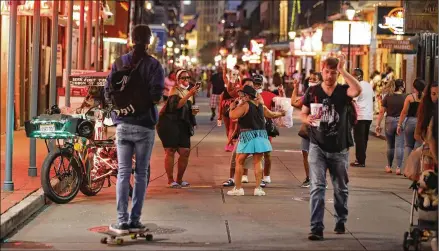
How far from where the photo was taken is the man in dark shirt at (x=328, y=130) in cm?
1007

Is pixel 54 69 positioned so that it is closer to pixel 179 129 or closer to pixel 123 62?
pixel 179 129

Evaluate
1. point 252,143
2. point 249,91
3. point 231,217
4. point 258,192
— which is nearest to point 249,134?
point 252,143

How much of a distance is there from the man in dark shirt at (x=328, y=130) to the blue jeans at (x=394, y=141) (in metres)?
7.16

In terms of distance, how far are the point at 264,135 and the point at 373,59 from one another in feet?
105

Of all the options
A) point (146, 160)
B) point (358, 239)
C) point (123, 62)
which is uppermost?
point (123, 62)

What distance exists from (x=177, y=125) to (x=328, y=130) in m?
4.69

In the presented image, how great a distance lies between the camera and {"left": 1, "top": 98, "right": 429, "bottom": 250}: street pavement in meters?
9.76

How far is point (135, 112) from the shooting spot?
9766mm

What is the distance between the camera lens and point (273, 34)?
3745 inches

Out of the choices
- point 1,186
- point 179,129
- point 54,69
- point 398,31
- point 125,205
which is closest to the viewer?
point 125,205

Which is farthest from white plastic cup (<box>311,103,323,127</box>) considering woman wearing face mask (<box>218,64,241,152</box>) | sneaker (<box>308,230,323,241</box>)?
woman wearing face mask (<box>218,64,241,152</box>)

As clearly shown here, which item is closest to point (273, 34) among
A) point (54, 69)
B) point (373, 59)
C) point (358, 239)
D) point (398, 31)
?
point (373, 59)

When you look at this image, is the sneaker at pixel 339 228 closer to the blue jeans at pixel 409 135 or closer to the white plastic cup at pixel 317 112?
the white plastic cup at pixel 317 112

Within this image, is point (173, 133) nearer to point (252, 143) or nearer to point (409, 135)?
point (252, 143)
